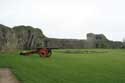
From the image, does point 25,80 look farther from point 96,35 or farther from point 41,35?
point 96,35

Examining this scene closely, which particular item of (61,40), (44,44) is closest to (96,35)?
(61,40)

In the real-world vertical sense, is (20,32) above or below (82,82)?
above

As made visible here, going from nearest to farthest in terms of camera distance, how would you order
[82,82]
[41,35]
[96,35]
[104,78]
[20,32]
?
[82,82], [104,78], [20,32], [41,35], [96,35]

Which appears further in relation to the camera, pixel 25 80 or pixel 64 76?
pixel 64 76

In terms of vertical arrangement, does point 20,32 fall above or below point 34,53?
above

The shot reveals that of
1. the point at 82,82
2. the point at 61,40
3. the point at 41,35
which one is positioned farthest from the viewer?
the point at 61,40

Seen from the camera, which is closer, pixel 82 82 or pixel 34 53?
pixel 82 82

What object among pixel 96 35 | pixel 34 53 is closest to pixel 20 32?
pixel 34 53

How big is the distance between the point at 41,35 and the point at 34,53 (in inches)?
546

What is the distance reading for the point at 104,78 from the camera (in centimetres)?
996

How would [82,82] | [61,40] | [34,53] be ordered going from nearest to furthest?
[82,82] → [34,53] → [61,40]

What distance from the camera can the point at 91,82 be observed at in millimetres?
9188

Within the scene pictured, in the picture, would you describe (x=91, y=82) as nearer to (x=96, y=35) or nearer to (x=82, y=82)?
(x=82, y=82)

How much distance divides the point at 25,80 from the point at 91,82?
2.32 meters
